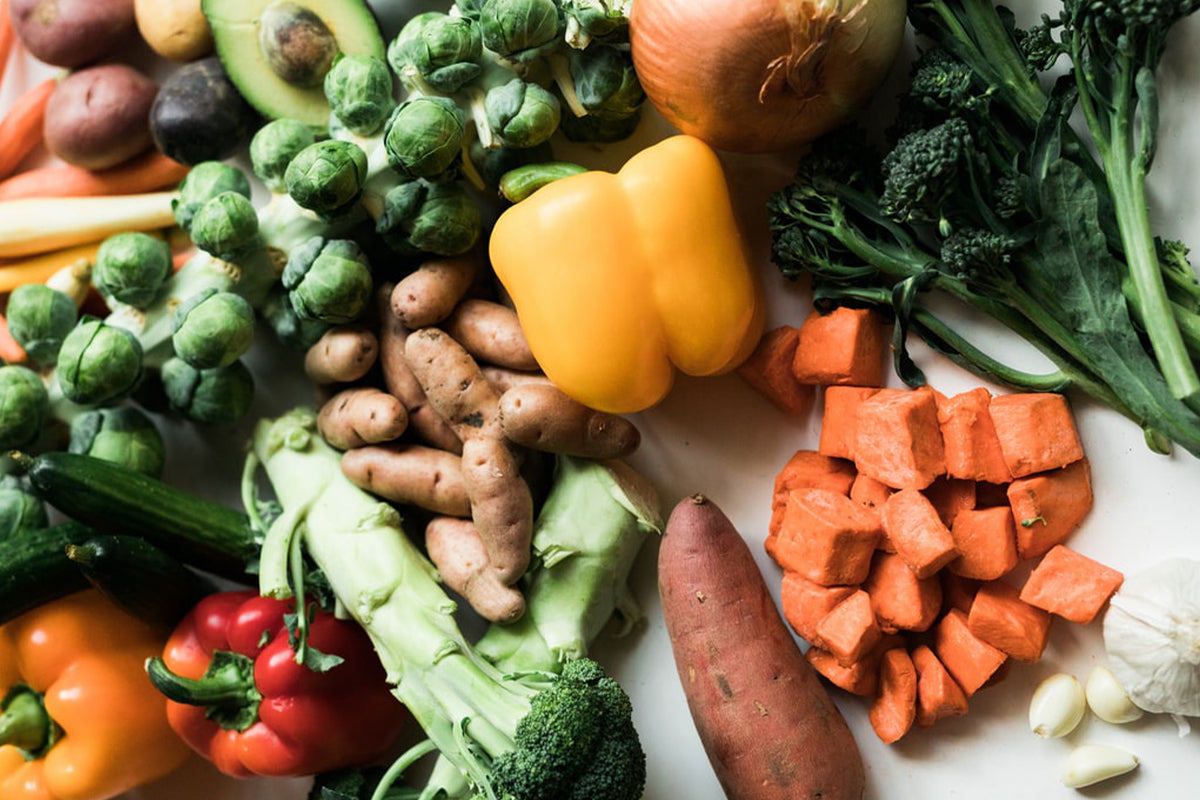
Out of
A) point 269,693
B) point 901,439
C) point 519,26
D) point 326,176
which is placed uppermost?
point 519,26

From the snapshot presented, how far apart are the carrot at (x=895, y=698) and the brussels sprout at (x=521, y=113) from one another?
96 cm

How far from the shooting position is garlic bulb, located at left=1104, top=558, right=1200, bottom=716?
142 centimetres

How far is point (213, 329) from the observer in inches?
63.4

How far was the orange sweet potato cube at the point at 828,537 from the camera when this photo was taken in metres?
1.53

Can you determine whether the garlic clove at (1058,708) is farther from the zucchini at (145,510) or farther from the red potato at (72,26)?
→ the red potato at (72,26)

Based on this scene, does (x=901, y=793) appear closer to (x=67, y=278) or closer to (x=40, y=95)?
(x=67, y=278)

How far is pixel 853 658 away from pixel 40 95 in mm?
1785

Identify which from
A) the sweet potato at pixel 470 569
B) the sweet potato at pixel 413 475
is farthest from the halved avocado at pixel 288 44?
the sweet potato at pixel 470 569

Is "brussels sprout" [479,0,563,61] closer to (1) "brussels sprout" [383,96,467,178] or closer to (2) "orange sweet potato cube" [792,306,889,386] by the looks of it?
(1) "brussels sprout" [383,96,467,178]

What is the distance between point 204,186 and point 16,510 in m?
0.65

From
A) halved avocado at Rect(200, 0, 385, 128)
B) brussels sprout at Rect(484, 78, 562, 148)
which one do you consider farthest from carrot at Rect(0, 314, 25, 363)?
brussels sprout at Rect(484, 78, 562, 148)

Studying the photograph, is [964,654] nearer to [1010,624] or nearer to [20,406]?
[1010,624]


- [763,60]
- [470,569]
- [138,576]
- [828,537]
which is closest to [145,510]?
[138,576]

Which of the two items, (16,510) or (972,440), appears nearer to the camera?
(972,440)
